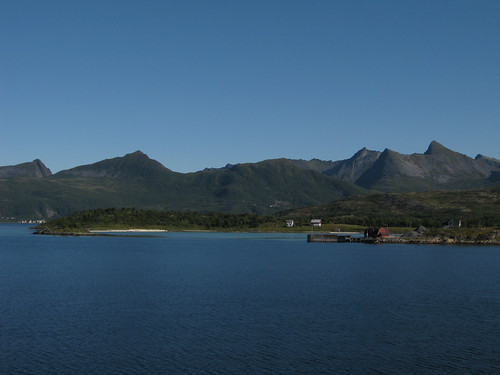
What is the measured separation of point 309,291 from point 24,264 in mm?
66377

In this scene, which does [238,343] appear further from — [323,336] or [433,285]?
[433,285]

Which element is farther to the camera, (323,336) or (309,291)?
(309,291)

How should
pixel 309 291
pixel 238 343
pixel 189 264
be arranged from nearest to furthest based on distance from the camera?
pixel 238 343 < pixel 309 291 < pixel 189 264

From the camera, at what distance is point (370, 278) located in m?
96.9

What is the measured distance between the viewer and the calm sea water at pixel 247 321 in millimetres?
44094

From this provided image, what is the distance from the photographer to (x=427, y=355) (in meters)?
46.3

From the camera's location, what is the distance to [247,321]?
192 ft

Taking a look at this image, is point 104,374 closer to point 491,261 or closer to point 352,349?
point 352,349

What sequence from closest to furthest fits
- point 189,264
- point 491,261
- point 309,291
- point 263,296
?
point 263,296 < point 309,291 < point 189,264 < point 491,261

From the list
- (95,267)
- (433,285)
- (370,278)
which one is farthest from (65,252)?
(433,285)

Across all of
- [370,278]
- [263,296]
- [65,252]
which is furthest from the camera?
[65,252]

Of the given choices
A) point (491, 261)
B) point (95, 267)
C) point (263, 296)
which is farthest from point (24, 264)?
point (491, 261)

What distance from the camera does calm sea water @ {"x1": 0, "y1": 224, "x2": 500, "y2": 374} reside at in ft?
145

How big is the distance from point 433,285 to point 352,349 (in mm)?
45319
